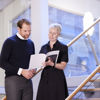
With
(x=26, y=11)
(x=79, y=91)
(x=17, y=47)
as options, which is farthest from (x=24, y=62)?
(x=26, y=11)

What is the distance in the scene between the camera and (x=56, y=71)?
2.74m

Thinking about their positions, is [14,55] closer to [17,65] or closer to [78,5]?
[17,65]

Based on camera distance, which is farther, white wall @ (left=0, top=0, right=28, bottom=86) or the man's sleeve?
white wall @ (left=0, top=0, right=28, bottom=86)

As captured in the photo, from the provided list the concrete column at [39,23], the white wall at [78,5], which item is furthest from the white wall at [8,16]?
the concrete column at [39,23]

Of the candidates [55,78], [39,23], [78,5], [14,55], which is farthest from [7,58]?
[78,5]

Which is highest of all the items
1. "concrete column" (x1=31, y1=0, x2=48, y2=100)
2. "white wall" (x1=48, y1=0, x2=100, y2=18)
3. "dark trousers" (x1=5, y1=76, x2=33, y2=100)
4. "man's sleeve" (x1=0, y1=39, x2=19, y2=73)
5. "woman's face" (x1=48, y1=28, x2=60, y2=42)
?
"white wall" (x1=48, y1=0, x2=100, y2=18)

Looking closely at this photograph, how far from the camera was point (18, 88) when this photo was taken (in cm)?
259

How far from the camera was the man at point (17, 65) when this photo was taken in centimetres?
259

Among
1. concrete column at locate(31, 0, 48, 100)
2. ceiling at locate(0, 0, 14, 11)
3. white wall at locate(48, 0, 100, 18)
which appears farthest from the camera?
white wall at locate(48, 0, 100, 18)

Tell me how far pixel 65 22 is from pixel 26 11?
1.07 m

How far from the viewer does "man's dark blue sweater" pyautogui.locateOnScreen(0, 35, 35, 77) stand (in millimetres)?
2592

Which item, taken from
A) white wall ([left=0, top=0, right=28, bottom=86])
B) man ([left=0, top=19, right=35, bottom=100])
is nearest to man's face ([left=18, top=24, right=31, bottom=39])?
man ([left=0, top=19, right=35, bottom=100])

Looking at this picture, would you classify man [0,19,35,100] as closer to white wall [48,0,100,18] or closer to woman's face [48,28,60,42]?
woman's face [48,28,60,42]

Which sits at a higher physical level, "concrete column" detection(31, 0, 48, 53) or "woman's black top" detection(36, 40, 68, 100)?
"concrete column" detection(31, 0, 48, 53)
